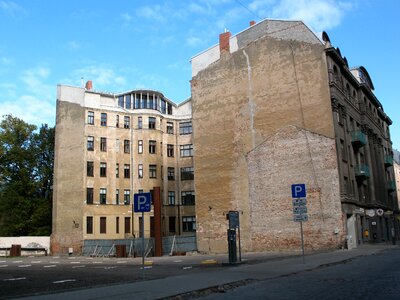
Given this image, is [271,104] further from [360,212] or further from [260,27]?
[360,212]

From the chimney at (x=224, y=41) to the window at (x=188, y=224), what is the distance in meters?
23.2

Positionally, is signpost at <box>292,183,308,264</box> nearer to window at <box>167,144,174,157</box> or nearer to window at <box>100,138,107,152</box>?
window at <box>100,138,107,152</box>

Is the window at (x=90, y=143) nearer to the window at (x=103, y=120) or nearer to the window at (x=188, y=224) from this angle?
the window at (x=103, y=120)

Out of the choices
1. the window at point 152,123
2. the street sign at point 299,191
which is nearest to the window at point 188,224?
the window at point 152,123

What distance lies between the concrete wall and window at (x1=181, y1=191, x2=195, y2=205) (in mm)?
15206

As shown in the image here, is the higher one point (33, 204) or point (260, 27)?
point (260, 27)

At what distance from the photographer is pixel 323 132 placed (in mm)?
34844

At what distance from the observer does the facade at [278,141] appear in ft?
113

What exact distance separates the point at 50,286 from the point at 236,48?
31.3 meters

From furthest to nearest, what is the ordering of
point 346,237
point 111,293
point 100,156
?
point 100,156 → point 346,237 → point 111,293

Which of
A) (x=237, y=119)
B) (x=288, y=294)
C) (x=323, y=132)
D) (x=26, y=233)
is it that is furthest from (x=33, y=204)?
(x=288, y=294)

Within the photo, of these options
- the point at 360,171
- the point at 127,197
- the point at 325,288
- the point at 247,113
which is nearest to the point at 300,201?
the point at 325,288

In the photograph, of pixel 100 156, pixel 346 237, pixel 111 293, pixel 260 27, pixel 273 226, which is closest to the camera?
pixel 111 293

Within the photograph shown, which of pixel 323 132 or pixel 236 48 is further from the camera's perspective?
pixel 236 48
